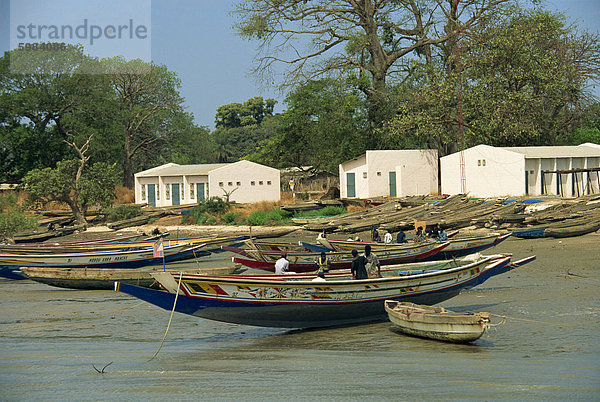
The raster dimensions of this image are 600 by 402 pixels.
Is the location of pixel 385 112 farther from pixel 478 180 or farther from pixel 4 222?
pixel 4 222

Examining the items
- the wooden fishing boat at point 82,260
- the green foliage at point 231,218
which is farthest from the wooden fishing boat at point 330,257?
the green foliage at point 231,218

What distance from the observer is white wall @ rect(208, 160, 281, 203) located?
158ft

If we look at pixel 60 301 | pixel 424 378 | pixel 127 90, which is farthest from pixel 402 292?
pixel 127 90

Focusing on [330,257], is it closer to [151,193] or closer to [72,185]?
[72,185]

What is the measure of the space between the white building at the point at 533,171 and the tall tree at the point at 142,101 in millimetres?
41724

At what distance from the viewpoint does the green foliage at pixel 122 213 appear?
4519 centimetres

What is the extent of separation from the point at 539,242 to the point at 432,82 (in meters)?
20.7

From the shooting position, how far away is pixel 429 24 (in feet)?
173

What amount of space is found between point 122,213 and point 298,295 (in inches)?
1312

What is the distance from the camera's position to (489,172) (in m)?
40.1

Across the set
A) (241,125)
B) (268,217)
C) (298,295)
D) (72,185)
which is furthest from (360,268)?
(241,125)

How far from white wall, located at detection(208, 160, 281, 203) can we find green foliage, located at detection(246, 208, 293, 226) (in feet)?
18.1

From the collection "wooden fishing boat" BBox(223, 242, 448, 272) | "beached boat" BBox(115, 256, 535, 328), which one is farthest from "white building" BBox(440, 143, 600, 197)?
"beached boat" BBox(115, 256, 535, 328)

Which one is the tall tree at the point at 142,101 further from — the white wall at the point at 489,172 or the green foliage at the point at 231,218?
the white wall at the point at 489,172
